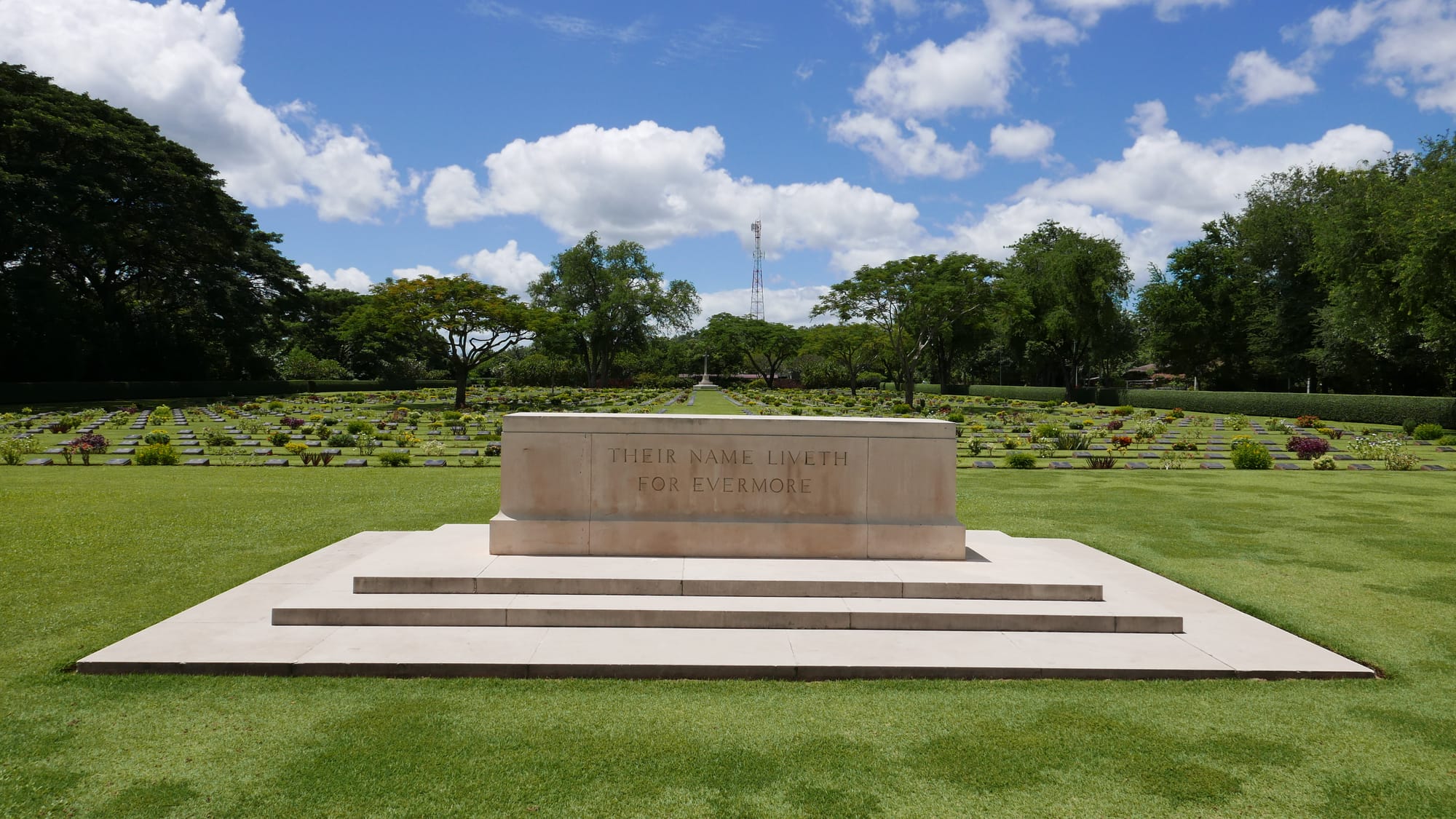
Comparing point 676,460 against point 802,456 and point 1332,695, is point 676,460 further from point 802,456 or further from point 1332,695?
point 1332,695

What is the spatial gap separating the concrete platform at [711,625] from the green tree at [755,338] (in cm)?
8377

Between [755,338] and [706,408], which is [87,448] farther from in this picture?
[755,338]

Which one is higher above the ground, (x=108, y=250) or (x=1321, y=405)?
(x=108, y=250)

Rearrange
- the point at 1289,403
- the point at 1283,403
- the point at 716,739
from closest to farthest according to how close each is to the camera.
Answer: the point at 716,739
the point at 1289,403
the point at 1283,403

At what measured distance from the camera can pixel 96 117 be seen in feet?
136

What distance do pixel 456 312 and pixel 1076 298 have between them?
40.6 m

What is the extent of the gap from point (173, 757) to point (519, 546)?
3487 mm

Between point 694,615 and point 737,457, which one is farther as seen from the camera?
point 737,457

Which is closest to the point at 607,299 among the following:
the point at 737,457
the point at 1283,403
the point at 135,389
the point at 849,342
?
the point at 849,342

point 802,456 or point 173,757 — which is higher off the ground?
point 802,456

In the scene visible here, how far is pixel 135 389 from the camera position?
43.7m

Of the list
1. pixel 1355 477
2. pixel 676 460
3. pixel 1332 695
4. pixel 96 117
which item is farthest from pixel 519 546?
pixel 96 117

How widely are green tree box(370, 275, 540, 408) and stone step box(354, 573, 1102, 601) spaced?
119 ft

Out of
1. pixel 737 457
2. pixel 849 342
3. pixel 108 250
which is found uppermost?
Result: pixel 108 250
